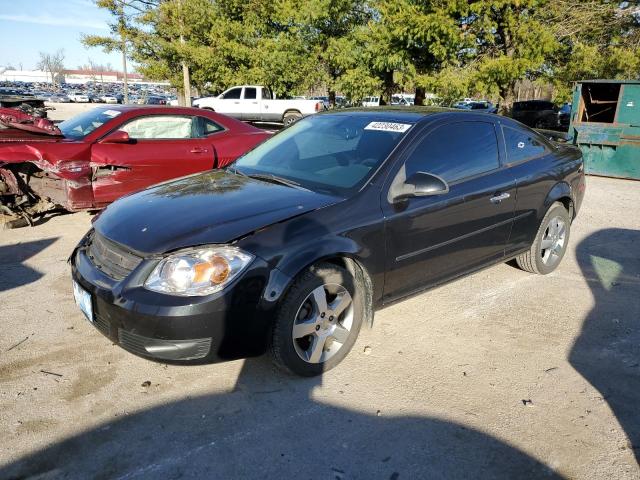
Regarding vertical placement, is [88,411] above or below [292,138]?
below

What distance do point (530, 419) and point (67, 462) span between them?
232 cm

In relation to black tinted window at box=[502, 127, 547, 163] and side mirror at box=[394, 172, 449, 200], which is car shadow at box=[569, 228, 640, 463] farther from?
side mirror at box=[394, 172, 449, 200]

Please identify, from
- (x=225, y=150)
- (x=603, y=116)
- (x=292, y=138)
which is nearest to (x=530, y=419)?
(x=292, y=138)

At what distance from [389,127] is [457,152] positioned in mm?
564

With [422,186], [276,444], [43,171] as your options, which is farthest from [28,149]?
[276,444]

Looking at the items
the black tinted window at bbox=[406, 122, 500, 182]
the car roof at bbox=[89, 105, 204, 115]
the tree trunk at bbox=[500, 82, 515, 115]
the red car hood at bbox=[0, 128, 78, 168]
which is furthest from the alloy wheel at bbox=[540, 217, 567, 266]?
the tree trunk at bbox=[500, 82, 515, 115]

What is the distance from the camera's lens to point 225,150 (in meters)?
6.86

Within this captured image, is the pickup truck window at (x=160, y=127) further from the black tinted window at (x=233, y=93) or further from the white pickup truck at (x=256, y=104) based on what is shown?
the black tinted window at (x=233, y=93)

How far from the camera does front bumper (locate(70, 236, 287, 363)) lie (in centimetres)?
262

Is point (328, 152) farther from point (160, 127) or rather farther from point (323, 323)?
point (160, 127)

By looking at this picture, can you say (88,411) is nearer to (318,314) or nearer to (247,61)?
(318,314)

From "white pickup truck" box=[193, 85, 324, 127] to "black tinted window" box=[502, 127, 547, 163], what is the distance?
18.1 m

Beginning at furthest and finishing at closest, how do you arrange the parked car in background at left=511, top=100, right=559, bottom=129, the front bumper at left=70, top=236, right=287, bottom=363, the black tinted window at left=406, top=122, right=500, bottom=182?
the parked car in background at left=511, top=100, right=559, bottom=129, the black tinted window at left=406, top=122, right=500, bottom=182, the front bumper at left=70, top=236, right=287, bottom=363

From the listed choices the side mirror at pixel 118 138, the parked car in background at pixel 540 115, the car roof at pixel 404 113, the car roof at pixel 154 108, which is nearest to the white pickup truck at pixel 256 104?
the parked car in background at pixel 540 115
